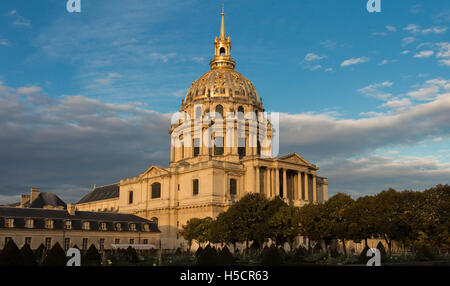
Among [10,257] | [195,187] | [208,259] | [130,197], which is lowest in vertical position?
[208,259]

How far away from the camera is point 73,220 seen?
2975 inches

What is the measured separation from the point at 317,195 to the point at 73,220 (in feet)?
165

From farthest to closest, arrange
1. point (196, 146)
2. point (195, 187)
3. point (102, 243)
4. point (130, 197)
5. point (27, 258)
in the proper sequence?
1. point (196, 146)
2. point (130, 197)
3. point (195, 187)
4. point (102, 243)
5. point (27, 258)

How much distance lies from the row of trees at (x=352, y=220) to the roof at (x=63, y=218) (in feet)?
62.3

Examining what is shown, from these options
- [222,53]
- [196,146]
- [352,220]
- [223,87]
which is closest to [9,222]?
[352,220]

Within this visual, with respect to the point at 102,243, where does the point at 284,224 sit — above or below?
above

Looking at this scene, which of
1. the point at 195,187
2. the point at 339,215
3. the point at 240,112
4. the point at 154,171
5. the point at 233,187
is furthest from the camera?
the point at 240,112

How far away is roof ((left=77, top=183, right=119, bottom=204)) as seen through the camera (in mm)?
119769

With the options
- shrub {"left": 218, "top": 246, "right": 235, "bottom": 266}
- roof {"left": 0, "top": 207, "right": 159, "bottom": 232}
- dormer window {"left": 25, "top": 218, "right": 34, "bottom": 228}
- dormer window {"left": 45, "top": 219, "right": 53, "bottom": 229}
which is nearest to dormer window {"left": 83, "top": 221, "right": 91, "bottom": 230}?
roof {"left": 0, "top": 207, "right": 159, "bottom": 232}

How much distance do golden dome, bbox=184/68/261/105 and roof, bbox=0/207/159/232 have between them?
1316 inches

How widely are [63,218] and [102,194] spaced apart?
50.6 meters

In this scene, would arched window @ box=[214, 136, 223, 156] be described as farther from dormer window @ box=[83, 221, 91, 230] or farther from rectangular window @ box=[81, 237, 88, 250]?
rectangular window @ box=[81, 237, 88, 250]

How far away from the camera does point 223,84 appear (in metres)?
110

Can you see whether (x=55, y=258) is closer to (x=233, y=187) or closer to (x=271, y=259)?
(x=271, y=259)
